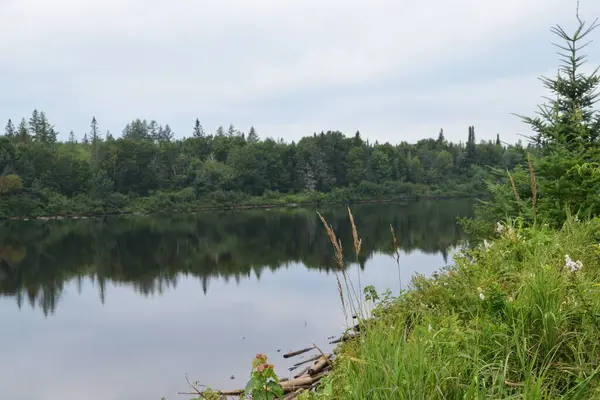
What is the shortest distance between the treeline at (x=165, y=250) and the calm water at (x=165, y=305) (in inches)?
5.0

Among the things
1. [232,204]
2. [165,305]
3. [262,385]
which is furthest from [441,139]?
[262,385]

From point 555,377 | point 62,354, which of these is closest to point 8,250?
point 62,354

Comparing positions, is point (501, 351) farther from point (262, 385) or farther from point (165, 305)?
point (165, 305)

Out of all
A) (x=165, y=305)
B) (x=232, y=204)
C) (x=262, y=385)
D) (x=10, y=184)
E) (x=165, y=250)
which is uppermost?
(x=10, y=184)

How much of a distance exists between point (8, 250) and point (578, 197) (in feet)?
111

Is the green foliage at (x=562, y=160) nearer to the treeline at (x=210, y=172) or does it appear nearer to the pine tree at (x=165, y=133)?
the treeline at (x=210, y=172)

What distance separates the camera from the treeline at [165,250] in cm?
2183

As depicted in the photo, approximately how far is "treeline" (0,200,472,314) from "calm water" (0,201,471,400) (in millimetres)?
127

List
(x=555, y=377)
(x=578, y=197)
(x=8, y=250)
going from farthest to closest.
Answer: (x=8, y=250) → (x=578, y=197) → (x=555, y=377)

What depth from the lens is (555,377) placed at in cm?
265

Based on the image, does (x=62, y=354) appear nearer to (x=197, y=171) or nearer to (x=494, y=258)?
(x=494, y=258)

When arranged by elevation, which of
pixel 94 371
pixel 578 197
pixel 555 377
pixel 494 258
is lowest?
pixel 94 371

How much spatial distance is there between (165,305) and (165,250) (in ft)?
45.0

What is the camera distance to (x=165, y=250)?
1190 inches
